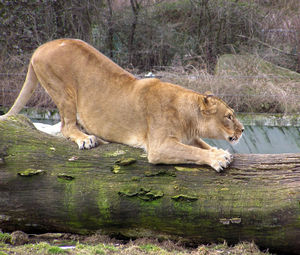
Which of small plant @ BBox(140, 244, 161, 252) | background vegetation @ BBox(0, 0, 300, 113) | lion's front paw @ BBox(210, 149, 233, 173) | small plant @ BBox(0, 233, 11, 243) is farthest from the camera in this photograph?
background vegetation @ BBox(0, 0, 300, 113)

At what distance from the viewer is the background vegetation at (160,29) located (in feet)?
46.4

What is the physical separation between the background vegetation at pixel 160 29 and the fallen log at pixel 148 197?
9.28 m

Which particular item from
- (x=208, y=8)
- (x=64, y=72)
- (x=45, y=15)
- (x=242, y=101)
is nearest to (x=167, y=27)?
(x=208, y=8)

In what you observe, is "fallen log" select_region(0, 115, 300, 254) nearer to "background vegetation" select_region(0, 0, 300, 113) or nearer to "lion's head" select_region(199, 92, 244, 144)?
"lion's head" select_region(199, 92, 244, 144)

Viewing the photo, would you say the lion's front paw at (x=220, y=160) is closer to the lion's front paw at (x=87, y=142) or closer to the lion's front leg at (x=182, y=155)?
the lion's front leg at (x=182, y=155)

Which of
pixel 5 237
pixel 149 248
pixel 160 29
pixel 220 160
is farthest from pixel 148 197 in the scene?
pixel 160 29

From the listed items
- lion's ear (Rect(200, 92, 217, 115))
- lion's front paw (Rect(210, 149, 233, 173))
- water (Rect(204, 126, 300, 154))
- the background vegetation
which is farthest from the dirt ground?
the background vegetation

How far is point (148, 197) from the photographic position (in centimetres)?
435

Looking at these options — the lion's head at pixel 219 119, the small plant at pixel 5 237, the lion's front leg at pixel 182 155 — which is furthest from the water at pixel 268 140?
the small plant at pixel 5 237

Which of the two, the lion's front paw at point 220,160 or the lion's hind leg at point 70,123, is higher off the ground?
the lion's hind leg at point 70,123

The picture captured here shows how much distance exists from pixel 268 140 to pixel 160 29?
6817 millimetres

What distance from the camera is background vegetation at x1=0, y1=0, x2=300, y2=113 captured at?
557 inches

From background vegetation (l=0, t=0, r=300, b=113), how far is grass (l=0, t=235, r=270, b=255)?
9.83 meters

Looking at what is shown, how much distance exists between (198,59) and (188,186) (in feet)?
34.7
